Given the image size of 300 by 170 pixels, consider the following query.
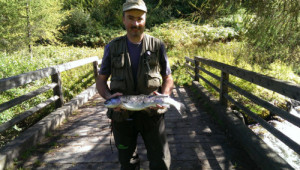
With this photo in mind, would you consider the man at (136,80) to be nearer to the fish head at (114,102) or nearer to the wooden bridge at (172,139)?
the fish head at (114,102)

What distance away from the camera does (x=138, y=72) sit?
7.14ft

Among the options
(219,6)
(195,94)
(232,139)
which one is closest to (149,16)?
(195,94)

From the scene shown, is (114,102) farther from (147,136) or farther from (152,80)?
(147,136)

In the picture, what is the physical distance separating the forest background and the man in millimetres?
3185

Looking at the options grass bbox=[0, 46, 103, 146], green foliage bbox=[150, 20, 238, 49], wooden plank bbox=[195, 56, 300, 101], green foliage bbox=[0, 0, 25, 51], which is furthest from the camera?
green foliage bbox=[150, 20, 238, 49]

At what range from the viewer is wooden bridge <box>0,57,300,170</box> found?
305cm

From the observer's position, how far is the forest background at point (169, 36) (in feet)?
16.5

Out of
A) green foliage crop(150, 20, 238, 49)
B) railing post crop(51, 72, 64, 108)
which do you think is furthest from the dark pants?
green foliage crop(150, 20, 238, 49)

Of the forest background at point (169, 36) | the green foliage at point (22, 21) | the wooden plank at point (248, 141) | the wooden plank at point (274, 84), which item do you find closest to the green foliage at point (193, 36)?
the forest background at point (169, 36)

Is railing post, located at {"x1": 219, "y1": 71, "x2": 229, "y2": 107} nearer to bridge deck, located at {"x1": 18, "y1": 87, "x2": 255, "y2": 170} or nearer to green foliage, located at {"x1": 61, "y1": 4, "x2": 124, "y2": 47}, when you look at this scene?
bridge deck, located at {"x1": 18, "y1": 87, "x2": 255, "y2": 170}

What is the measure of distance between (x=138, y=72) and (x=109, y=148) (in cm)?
209

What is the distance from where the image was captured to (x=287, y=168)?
8.29 feet

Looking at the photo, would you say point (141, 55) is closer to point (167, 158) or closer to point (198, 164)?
point (167, 158)

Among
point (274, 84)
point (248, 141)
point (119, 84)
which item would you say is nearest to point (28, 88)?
point (119, 84)
